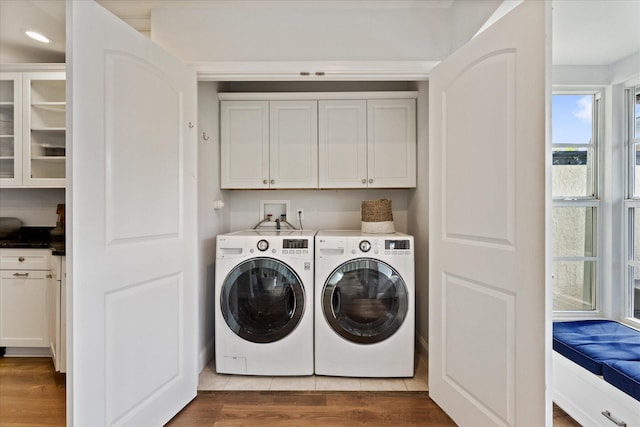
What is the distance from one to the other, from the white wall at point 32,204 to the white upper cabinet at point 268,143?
1.66 meters

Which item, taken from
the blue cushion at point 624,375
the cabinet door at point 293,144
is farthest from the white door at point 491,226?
the cabinet door at point 293,144

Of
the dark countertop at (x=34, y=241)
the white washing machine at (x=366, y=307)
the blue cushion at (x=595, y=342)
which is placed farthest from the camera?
the dark countertop at (x=34, y=241)

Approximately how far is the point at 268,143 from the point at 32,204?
2.25 meters

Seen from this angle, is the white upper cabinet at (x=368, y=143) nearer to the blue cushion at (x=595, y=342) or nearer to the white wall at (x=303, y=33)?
the white wall at (x=303, y=33)

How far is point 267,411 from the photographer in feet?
6.30

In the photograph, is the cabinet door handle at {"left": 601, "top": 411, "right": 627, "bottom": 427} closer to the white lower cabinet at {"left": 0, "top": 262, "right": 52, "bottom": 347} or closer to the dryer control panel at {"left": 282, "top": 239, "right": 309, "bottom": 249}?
the dryer control panel at {"left": 282, "top": 239, "right": 309, "bottom": 249}

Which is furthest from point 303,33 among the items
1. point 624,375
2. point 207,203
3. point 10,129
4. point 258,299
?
point 10,129

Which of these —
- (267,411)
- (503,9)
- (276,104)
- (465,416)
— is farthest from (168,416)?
(503,9)

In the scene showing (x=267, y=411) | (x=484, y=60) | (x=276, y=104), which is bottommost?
(x=267, y=411)

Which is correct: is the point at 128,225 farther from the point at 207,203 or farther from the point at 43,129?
the point at 43,129

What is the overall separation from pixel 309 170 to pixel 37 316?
240 cm

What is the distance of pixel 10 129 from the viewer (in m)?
2.70

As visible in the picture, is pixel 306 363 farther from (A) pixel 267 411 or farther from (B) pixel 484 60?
(B) pixel 484 60

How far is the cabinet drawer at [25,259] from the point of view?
257 centimetres
